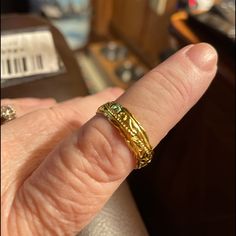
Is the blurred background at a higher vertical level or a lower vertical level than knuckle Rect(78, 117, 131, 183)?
lower

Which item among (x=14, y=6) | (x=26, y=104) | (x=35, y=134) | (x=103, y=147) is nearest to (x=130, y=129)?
(x=103, y=147)

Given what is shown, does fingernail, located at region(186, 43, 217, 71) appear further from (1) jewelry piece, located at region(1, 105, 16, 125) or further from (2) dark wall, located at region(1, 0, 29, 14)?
(2) dark wall, located at region(1, 0, 29, 14)

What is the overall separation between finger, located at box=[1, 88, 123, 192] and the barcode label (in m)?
0.18

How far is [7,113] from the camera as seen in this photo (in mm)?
515

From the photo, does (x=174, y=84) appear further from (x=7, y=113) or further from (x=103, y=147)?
(x=7, y=113)

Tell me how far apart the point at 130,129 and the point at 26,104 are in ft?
0.90

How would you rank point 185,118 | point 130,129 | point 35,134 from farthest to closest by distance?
point 185,118, point 35,134, point 130,129

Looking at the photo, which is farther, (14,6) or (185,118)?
(14,6)

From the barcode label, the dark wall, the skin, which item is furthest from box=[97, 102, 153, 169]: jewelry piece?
the dark wall

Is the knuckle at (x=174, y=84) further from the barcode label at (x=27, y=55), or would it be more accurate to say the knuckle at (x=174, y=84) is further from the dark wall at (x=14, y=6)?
the dark wall at (x=14, y=6)

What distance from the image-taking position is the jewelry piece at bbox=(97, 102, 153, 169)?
12.9 inches

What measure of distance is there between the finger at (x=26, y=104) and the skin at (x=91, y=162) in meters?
0.15

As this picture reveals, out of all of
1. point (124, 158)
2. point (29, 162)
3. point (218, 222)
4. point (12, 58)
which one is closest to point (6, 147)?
point (29, 162)

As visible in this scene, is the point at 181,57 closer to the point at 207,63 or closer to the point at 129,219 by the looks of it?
the point at 207,63
